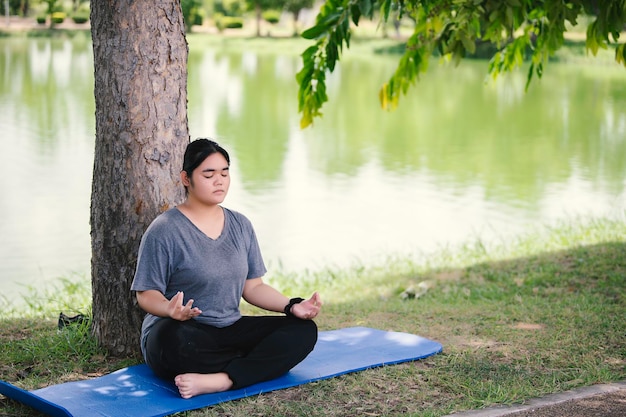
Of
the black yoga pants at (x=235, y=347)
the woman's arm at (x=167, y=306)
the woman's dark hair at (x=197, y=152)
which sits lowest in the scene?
the black yoga pants at (x=235, y=347)

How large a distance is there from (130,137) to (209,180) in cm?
73

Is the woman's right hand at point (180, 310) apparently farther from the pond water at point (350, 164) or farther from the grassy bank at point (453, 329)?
the pond water at point (350, 164)

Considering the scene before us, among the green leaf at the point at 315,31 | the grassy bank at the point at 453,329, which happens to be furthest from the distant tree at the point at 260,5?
the green leaf at the point at 315,31

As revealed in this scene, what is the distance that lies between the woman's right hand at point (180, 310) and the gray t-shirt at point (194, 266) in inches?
8.1

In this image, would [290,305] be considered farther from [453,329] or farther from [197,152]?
[453,329]

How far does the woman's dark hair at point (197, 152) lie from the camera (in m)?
4.22

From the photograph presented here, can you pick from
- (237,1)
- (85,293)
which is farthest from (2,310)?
(237,1)

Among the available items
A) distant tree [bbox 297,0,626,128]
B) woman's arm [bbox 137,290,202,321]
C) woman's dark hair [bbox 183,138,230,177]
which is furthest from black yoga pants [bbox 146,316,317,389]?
distant tree [bbox 297,0,626,128]

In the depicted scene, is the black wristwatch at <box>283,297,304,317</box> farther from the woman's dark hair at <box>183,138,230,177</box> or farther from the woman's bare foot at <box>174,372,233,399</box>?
the woman's dark hair at <box>183,138,230,177</box>

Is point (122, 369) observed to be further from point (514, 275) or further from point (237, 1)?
point (237, 1)

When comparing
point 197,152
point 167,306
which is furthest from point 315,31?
point 167,306

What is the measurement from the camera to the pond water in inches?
401

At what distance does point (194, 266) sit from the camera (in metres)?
4.21

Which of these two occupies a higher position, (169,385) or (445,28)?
(445,28)
